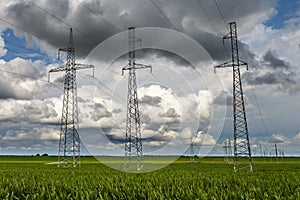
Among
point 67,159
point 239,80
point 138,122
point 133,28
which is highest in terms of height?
point 133,28

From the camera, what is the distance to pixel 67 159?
5844 cm

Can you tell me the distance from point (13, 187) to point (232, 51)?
1499 inches

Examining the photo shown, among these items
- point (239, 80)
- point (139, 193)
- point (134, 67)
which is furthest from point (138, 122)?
point (139, 193)

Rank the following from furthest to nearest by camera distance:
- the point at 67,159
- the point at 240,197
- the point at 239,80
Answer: the point at 67,159
the point at 239,80
the point at 240,197

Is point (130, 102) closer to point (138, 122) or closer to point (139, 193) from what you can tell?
point (138, 122)

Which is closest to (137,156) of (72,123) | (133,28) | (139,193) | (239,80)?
(72,123)

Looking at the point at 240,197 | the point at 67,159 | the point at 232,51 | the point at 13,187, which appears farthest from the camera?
the point at 67,159

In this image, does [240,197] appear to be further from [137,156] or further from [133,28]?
[133,28]

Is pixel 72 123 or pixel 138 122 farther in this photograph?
pixel 72 123

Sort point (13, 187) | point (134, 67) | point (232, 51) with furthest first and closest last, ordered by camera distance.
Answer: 1. point (134, 67)
2. point (232, 51)
3. point (13, 187)

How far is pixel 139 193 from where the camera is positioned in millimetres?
12031

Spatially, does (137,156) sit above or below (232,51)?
below

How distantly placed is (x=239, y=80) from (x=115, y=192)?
3458 centimetres

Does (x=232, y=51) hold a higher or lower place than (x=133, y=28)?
lower
